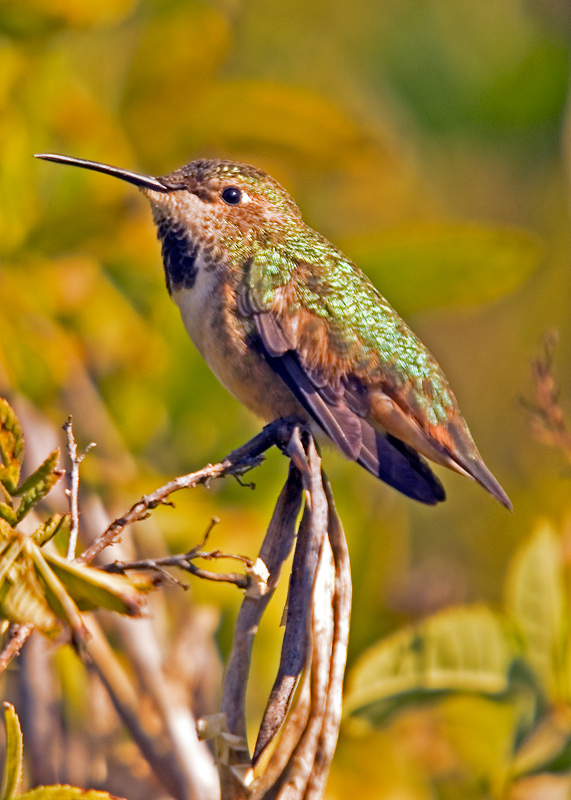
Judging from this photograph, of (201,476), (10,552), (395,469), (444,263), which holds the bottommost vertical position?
(10,552)

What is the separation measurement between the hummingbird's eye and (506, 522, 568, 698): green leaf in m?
1.18

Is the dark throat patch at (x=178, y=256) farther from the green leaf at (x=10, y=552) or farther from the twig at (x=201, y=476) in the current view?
the green leaf at (x=10, y=552)

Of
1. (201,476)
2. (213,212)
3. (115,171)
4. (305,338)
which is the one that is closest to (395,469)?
(305,338)

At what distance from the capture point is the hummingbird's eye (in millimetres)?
2869

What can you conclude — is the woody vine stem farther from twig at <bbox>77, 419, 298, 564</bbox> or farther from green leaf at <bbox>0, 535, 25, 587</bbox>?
green leaf at <bbox>0, 535, 25, 587</bbox>

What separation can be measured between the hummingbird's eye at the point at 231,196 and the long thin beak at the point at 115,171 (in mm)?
154

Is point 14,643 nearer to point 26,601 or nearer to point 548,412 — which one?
point 26,601

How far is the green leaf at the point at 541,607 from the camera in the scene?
2.71 m

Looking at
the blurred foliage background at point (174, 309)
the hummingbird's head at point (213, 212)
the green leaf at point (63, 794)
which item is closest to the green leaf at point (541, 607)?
the blurred foliage background at point (174, 309)

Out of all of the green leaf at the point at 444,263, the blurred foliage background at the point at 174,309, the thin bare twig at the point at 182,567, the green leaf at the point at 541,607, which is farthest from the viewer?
the green leaf at the point at 444,263

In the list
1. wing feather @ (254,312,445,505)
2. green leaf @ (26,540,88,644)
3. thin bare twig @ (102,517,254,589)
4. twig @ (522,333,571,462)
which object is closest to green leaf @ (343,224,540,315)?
twig @ (522,333,571,462)

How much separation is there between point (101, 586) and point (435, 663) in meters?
1.56

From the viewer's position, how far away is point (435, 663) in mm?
2607

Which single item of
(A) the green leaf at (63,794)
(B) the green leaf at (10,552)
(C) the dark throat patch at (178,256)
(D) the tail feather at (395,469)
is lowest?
(A) the green leaf at (63,794)
